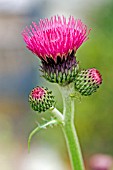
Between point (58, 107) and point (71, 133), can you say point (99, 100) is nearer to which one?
point (58, 107)

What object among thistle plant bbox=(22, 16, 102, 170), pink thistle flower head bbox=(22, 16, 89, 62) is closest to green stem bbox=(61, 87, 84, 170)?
thistle plant bbox=(22, 16, 102, 170)

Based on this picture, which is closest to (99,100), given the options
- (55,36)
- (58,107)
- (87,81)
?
(58,107)

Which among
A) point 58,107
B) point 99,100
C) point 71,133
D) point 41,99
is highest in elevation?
point 99,100

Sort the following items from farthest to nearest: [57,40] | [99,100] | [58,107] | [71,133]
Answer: [99,100] → [58,107] → [71,133] → [57,40]

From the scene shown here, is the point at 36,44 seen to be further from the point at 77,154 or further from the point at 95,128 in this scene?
the point at 95,128

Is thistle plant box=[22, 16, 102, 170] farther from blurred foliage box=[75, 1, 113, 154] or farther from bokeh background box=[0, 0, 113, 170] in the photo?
blurred foliage box=[75, 1, 113, 154]

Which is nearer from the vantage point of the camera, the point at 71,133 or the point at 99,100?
the point at 71,133

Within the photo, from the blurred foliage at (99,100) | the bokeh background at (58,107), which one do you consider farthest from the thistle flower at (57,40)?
the blurred foliage at (99,100)
